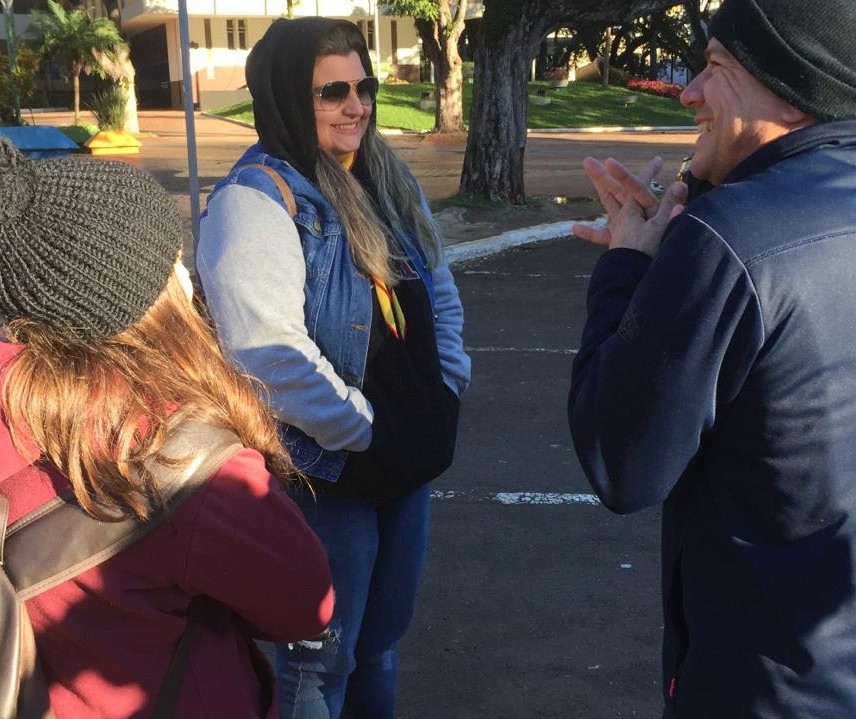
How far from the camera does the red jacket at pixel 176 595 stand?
1.31m

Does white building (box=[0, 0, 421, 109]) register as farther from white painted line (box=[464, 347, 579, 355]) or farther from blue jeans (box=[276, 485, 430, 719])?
blue jeans (box=[276, 485, 430, 719])

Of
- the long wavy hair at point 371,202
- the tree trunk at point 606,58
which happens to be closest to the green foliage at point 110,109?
the tree trunk at point 606,58

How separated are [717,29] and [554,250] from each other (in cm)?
989

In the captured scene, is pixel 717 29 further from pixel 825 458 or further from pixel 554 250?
pixel 554 250

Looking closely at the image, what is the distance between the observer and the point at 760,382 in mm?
1431

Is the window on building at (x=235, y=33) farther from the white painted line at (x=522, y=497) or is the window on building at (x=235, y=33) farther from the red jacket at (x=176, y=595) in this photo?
the red jacket at (x=176, y=595)

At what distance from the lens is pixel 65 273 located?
4.25 feet

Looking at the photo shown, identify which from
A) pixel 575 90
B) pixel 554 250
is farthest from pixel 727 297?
pixel 575 90

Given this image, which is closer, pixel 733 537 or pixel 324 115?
pixel 733 537

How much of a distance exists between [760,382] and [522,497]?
3.36 meters

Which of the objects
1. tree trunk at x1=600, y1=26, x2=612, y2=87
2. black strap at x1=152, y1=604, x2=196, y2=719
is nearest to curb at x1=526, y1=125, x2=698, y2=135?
tree trunk at x1=600, y1=26, x2=612, y2=87

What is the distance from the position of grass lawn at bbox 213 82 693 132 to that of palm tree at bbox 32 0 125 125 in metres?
4.94

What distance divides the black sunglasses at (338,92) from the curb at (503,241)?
25.6ft

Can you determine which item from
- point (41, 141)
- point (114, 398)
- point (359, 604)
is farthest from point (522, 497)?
point (41, 141)
